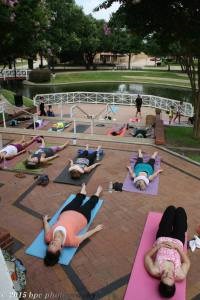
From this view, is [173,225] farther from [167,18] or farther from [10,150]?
[167,18]

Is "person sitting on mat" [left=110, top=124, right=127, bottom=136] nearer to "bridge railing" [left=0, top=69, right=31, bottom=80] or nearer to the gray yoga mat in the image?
the gray yoga mat

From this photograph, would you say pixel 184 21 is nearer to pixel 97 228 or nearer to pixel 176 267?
pixel 97 228

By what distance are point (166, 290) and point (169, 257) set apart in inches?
21.4

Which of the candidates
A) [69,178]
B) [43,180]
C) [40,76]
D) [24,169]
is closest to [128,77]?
[40,76]

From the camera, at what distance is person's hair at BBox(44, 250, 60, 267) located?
5559mm

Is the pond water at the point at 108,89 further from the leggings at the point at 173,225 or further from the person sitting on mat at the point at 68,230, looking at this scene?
the leggings at the point at 173,225

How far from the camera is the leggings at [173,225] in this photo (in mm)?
5695

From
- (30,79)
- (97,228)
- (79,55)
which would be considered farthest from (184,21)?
(79,55)

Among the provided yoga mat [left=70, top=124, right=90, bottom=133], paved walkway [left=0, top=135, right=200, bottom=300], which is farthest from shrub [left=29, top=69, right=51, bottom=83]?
paved walkway [left=0, top=135, right=200, bottom=300]

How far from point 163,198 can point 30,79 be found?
33.4m

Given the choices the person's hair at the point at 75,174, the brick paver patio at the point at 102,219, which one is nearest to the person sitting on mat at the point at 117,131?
the brick paver patio at the point at 102,219

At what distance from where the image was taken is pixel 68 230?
592 centimetres

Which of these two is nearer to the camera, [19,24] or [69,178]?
[69,178]

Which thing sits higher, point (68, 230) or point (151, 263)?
point (68, 230)
